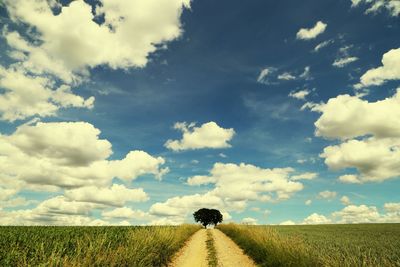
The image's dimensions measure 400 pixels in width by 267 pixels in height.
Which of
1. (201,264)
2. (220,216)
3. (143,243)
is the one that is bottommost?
(201,264)

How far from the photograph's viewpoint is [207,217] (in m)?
114

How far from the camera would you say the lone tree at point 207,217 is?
4469 inches

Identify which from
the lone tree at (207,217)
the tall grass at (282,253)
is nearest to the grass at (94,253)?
the tall grass at (282,253)

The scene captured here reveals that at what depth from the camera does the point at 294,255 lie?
42.5ft

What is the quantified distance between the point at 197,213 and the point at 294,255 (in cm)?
10506

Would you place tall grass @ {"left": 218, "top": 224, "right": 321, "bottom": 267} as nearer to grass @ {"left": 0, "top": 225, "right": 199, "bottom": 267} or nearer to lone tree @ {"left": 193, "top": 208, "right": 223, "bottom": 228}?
grass @ {"left": 0, "top": 225, "right": 199, "bottom": 267}

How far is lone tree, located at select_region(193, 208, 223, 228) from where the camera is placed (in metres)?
114

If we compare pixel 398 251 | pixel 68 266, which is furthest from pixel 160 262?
pixel 398 251

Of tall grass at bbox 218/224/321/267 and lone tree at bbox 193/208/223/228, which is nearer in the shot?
tall grass at bbox 218/224/321/267

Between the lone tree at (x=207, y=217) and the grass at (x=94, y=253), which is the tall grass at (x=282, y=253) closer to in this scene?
the grass at (x=94, y=253)

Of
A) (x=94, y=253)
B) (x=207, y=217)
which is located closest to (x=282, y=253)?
(x=94, y=253)

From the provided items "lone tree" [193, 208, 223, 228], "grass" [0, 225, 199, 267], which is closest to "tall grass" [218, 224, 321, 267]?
"grass" [0, 225, 199, 267]

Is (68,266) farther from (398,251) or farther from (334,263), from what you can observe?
(398,251)

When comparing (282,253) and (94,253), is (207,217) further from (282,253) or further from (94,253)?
(94,253)
